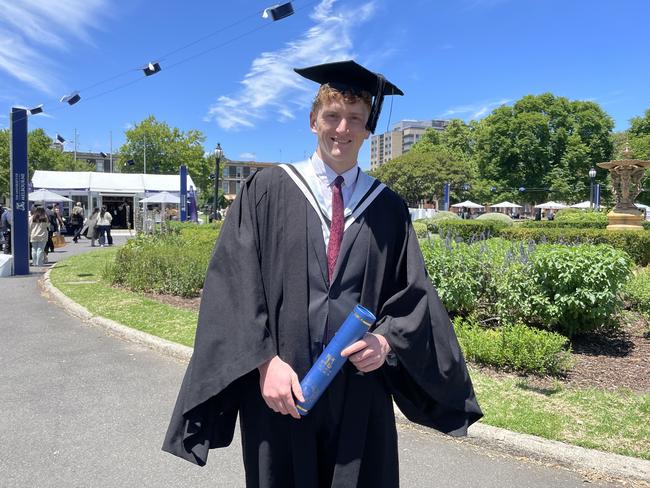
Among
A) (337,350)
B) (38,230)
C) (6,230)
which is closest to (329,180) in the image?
(337,350)

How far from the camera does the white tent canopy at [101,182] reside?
27750 millimetres

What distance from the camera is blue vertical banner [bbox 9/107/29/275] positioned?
11305mm

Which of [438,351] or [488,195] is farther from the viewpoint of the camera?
[488,195]

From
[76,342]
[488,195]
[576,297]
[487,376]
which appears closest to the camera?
[487,376]

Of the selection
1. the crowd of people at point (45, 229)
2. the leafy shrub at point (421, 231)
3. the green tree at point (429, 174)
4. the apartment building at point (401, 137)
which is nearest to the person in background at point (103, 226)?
the crowd of people at point (45, 229)

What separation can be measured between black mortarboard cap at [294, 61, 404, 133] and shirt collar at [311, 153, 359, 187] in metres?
0.19

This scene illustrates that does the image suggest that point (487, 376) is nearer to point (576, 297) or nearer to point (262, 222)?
point (576, 297)

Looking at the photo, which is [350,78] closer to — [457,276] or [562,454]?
[562,454]

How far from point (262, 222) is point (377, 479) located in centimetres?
100

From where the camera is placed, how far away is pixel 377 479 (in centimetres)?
174

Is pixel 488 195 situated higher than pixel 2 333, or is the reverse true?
pixel 488 195

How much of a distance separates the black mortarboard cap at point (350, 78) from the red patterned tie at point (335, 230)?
0.30m

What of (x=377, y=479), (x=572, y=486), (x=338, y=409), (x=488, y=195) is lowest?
(x=572, y=486)

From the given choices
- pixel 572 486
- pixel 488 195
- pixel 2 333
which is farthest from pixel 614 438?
pixel 488 195
